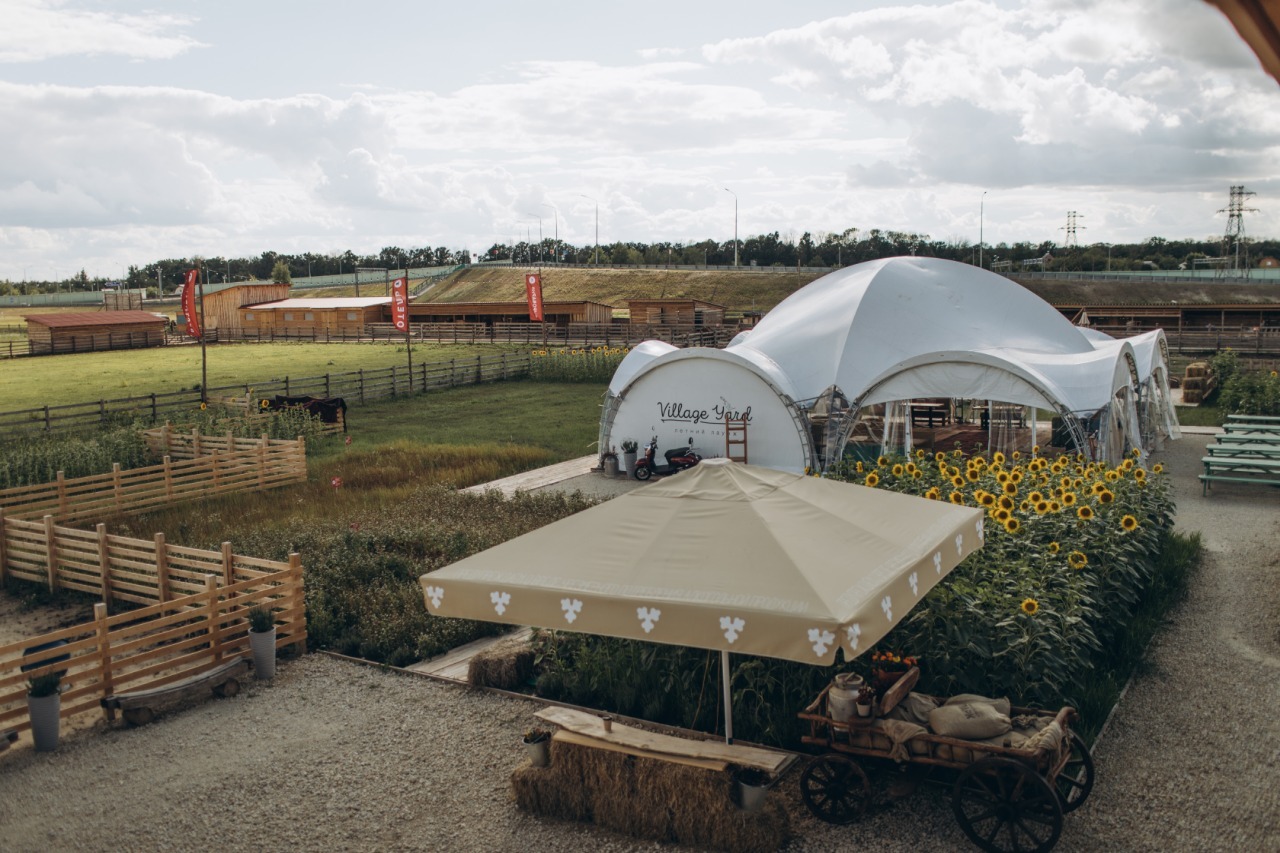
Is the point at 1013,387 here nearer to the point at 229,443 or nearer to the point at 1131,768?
the point at 1131,768

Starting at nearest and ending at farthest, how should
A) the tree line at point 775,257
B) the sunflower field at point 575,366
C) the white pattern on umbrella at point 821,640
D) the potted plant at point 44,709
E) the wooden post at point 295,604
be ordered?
the white pattern on umbrella at point 821,640
the potted plant at point 44,709
the wooden post at point 295,604
the sunflower field at point 575,366
the tree line at point 775,257

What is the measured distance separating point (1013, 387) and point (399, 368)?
2658 cm

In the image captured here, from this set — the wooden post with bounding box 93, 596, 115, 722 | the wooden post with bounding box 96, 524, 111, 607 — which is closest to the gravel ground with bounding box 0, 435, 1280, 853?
the wooden post with bounding box 93, 596, 115, 722

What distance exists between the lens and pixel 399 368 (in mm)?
38812

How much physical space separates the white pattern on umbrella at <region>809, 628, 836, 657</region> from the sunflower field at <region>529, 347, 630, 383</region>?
34.1m

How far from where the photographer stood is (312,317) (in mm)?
70750

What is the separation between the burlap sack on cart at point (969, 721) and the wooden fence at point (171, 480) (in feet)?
42.6

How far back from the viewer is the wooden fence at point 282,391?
26.6 metres

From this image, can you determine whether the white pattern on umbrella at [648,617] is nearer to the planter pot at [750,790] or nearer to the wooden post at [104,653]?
the planter pot at [750,790]

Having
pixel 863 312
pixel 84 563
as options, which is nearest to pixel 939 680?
pixel 84 563

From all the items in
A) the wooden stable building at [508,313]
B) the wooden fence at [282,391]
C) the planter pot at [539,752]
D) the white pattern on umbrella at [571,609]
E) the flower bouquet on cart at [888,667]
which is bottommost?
the planter pot at [539,752]

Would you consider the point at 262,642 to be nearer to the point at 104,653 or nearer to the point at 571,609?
the point at 104,653

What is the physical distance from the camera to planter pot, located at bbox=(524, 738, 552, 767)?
23.3 ft

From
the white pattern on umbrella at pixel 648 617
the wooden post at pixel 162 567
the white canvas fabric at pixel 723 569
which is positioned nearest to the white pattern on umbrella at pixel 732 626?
the white canvas fabric at pixel 723 569
